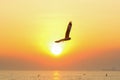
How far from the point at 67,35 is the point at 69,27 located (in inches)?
43.1

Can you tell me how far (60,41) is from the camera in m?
25.8

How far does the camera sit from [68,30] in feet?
85.4

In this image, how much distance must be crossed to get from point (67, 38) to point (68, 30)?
1.97ft

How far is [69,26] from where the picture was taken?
25.4 m

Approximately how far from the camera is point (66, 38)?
86.4 ft

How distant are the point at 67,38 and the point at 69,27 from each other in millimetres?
1077

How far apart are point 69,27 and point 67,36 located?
1127 mm

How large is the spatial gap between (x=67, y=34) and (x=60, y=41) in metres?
0.92

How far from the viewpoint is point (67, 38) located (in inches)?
1037

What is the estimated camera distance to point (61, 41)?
25734 millimetres

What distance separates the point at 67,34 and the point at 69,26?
44.1 inches

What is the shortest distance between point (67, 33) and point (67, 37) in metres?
0.28

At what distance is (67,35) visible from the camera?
2648 cm
